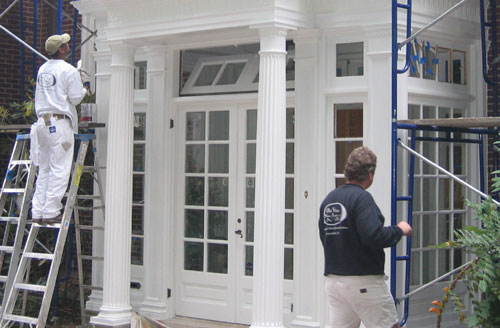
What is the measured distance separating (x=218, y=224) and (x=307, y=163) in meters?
1.40

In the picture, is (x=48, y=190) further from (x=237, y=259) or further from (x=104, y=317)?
(x=237, y=259)

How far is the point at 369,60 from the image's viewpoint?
7.66 metres

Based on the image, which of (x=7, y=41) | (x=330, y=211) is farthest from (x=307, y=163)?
(x=7, y=41)

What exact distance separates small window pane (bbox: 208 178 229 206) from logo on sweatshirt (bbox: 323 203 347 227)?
10.8 feet

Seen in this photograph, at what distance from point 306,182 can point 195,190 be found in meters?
1.56

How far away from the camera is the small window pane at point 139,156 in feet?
31.6

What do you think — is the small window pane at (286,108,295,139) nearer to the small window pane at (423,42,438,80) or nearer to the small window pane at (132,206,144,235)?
the small window pane at (423,42,438,80)

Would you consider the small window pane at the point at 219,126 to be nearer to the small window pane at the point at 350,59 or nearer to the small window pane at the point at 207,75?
the small window pane at the point at 207,75

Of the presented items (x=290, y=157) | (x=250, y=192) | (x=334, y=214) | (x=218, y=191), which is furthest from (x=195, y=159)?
(x=334, y=214)

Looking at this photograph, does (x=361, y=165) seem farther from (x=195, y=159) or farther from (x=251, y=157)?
(x=195, y=159)

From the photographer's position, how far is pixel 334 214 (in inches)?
219

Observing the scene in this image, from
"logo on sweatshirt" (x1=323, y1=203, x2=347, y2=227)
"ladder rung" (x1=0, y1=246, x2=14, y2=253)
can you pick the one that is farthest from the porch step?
"logo on sweatshirt" (x1=323, y1=203, x2=347, y2=227)

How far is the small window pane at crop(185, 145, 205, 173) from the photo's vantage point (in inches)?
356

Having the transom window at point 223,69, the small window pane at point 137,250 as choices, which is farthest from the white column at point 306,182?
the small window pane at point 137,250
